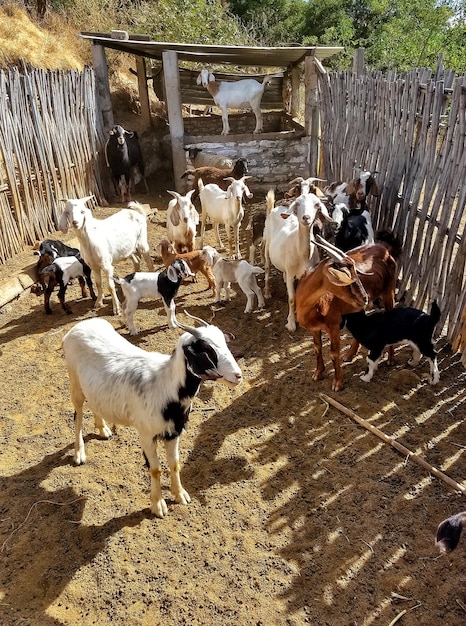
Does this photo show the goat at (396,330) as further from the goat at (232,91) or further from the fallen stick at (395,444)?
the goat at (232,91)

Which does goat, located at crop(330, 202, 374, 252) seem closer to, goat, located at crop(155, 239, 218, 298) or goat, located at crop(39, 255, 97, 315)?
goat, located at crop(155, 239, 218, 298)

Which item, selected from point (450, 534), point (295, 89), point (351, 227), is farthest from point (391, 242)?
point (295, 89)

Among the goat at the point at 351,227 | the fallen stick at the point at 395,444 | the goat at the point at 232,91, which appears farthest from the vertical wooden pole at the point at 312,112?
the fallen stick at the point at 395,444

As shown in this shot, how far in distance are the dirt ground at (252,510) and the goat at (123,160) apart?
A: 22.1 feet

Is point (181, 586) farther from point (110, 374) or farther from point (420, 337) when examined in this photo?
point (420, 337)

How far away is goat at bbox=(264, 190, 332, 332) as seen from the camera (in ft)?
18.0

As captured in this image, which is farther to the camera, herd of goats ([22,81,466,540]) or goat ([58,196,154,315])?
goat ([58,196,154,315])

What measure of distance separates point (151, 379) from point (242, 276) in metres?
3.25

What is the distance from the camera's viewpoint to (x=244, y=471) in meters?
4.10

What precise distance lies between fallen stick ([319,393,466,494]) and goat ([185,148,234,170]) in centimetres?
743

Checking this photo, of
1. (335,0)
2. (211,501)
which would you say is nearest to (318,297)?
(211,501)

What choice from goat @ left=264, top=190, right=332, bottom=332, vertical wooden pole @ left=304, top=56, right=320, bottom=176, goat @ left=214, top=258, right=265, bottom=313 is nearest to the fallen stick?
goat @ left=264, top=190, right=332, bottom=332

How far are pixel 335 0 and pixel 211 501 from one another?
24737mm

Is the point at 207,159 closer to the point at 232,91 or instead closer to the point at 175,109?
the point at 175,109
